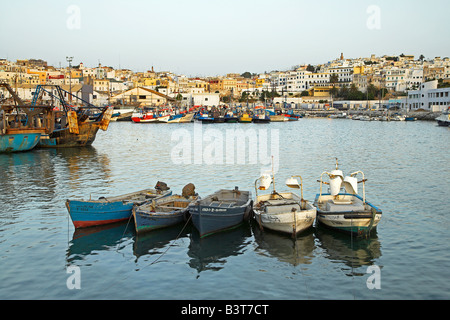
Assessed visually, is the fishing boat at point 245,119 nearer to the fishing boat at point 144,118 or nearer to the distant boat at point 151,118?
the distant boat at point 151,118

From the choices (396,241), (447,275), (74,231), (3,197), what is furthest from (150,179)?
(447,275)

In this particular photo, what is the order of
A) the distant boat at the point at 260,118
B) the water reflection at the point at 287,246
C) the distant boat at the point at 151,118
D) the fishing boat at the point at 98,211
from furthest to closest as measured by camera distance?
1. the distant boat at the point at 260,118
2. the distant boat at the point at 151,118
3. the fishing boat at the point at 98,211
4. the water reflection at the point at 287,246

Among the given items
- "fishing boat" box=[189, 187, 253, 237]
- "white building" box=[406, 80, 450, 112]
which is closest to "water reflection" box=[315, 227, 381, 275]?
"fishing boat" box=[189, 187, 253, 237]

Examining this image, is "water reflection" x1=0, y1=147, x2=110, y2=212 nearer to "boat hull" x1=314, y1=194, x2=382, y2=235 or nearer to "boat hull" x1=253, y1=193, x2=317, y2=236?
"boat hull" x1=253, y1=193, x2=317, y2=236

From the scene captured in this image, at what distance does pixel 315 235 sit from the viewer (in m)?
15.0

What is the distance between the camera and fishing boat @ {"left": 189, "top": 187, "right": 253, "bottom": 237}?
1444cm

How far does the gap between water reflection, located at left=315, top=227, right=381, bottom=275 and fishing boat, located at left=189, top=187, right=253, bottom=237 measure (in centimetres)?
268

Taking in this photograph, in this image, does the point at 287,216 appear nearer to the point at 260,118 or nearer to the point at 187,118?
the point at 260,118

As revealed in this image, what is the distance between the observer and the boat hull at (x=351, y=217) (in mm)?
14242

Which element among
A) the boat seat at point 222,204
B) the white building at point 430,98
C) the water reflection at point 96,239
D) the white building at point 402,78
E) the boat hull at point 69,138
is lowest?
the water reflection at point 96,239

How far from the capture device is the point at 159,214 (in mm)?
14984

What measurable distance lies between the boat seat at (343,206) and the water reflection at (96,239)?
685 centimetres

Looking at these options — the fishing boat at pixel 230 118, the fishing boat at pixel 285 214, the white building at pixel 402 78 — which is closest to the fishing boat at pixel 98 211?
the fishing boat at pixel 285 214

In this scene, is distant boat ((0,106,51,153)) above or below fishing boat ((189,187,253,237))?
above
